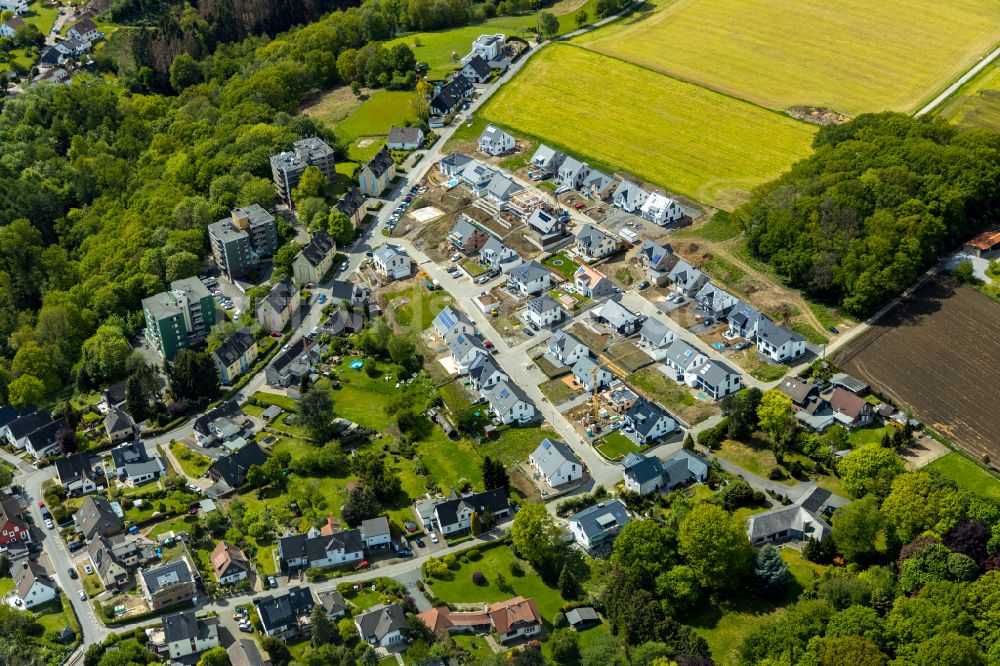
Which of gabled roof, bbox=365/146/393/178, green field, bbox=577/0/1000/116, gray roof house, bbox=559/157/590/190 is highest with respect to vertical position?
green field, bbox=577/0/1000/116

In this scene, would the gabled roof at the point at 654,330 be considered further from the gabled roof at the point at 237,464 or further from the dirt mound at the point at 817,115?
the dirt mound at the point at 817,115

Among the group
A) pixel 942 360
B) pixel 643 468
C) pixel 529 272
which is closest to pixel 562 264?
pixel 529 272

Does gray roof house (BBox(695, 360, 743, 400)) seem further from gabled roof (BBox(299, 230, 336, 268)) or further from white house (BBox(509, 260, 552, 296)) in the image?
gabled roof (BBox(299, 230, 336, 268))

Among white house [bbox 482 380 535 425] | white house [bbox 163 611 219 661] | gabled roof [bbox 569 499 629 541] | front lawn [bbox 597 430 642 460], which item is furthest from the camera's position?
white house [bbox 482 380 535 425]

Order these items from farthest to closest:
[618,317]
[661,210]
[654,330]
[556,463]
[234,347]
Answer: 1. [661,210]
2. [618,317]
3. [234,347]
4. [654,330]
5. [556,463]

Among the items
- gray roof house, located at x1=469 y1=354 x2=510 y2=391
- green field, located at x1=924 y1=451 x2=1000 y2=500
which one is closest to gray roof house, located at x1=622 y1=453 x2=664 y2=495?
gray roof house, located at x1=469 y1=354 x2=510 y2=391

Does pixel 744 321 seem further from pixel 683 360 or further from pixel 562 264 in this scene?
A: pixel 562 264

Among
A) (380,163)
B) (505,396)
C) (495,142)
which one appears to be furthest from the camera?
(495,142)
